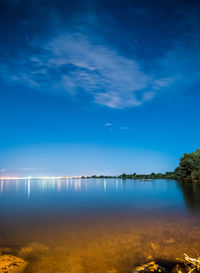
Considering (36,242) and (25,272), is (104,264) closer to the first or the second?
(25,272)

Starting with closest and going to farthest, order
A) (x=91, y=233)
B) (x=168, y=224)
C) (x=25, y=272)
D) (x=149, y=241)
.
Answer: (x=25, y=272), (x=149, y=241), (x=91, y=233), (x=168, y=224)

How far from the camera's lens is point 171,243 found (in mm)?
10172

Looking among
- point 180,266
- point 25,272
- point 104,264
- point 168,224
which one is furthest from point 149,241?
point 25,272

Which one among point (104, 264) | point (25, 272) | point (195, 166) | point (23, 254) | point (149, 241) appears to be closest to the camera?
point (25, 272)

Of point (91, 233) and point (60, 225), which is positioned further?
point (60, 225)

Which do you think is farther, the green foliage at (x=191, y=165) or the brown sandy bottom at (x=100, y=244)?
the green foliage at (x=191, y=165)

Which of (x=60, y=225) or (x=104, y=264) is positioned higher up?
(x=104, y=264)

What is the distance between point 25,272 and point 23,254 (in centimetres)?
221

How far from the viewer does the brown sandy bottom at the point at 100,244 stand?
7.78 meters

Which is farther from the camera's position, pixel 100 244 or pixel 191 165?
pixel 191 165

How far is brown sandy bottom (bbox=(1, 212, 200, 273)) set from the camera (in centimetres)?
778

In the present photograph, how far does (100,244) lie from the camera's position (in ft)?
33.8

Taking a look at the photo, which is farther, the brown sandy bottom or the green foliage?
the green foliage

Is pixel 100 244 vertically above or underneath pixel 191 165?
underneath
